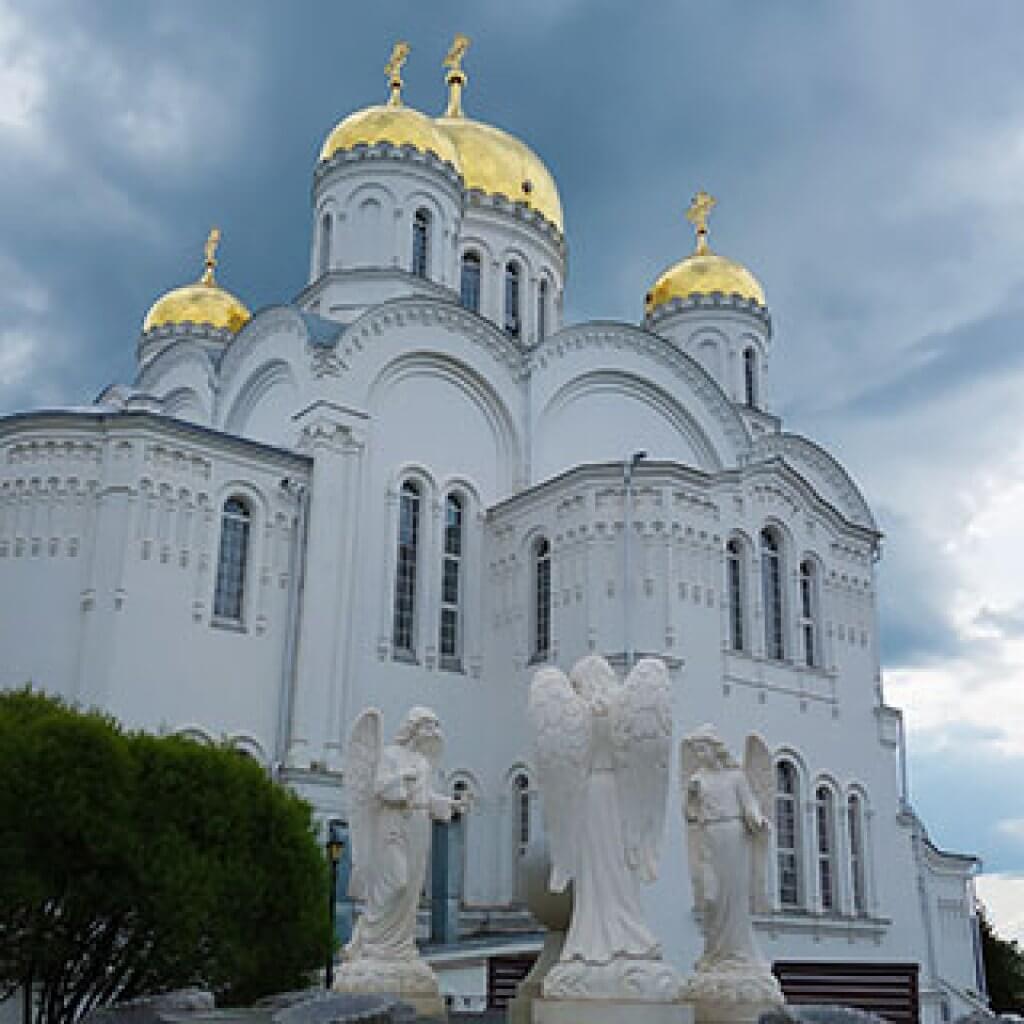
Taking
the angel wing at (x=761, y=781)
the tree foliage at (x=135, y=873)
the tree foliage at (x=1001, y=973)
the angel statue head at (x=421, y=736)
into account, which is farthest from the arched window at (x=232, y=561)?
the tree foliage at (x=1001, y=973)

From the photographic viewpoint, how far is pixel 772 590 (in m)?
26.0

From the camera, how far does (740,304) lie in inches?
1378

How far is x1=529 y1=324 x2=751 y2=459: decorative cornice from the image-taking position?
28.3 metres

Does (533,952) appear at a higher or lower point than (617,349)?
lower

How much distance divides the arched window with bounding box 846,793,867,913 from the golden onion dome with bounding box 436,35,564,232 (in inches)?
665

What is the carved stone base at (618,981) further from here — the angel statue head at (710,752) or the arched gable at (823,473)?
the arched gable at (823,473)

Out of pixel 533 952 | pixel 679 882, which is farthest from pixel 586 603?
pixel 533 952

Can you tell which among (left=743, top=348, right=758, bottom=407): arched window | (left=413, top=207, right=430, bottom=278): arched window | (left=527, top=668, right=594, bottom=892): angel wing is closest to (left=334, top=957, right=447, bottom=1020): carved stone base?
(left=527, top=668, right=594, bottom=892): angel wing

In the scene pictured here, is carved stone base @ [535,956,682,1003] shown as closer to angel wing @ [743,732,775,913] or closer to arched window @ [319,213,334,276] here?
angel wing @ [743,732,775,913]

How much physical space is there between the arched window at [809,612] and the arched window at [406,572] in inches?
311

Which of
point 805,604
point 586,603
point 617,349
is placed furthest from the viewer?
point 617,349

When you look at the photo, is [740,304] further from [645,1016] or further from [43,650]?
[645,1016]

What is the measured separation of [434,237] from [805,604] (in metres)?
11.6

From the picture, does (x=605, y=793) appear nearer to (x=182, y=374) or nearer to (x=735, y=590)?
(x=735, y=590)
